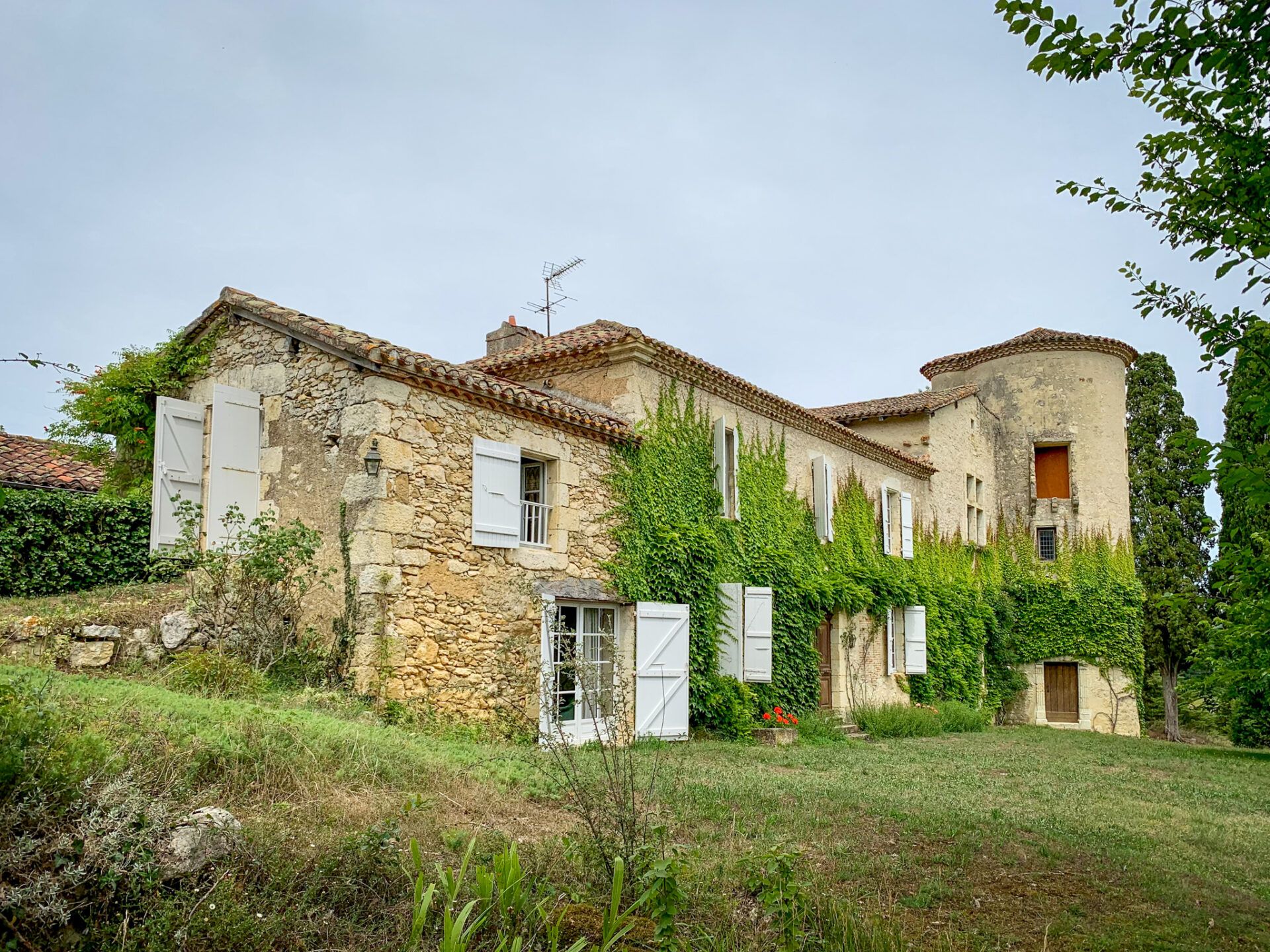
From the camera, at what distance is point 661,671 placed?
39.1ft

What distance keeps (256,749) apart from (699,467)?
863 cm

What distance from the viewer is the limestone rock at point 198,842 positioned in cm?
410

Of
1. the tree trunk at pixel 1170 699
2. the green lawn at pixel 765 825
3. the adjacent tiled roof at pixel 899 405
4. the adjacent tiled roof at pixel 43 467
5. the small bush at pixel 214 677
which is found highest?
the adjacent tiled roof at pixel 899 405

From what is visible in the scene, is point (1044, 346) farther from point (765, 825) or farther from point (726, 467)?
point (765, 825)

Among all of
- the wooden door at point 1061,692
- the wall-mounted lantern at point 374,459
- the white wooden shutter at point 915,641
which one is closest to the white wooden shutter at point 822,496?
the white wooden shutter at point 915,641

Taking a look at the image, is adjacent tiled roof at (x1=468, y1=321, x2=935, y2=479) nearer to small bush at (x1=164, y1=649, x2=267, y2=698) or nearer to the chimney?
the chimney

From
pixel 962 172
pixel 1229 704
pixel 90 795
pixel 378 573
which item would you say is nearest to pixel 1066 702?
pixel 1229 704

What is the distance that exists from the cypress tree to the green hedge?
2074 cm

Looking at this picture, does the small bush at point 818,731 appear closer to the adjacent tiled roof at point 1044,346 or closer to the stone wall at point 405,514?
the stone wall at point 405,514

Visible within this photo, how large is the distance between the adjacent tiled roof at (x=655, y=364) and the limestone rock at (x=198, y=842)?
28.8 feet

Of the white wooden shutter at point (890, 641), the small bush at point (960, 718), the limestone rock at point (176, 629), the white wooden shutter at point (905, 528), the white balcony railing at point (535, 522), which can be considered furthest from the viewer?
the white wooden shutter at point (905, 528)

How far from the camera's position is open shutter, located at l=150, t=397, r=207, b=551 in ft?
32.8

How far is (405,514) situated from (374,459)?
65cm

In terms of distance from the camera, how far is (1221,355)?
4738 mm
